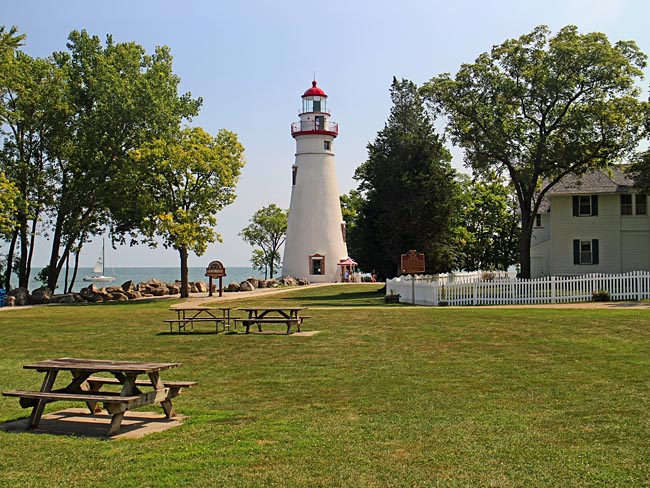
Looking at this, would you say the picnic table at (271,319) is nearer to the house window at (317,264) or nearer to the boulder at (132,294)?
the boulder at (132,294)

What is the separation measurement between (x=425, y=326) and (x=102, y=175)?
2615cm

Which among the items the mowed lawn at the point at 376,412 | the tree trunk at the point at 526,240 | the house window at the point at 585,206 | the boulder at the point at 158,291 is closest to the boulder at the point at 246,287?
the boulder at the point at 158,291

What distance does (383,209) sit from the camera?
45031 mm

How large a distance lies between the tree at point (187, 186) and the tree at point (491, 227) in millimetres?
26064

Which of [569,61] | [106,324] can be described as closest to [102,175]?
[106,324]

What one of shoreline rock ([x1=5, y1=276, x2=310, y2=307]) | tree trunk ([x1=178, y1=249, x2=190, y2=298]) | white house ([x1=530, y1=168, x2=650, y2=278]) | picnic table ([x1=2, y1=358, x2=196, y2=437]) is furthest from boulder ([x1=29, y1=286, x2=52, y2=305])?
picnic table ([x1=2, y1=358, x2=196, y2=437])

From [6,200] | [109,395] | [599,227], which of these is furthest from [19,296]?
[109,395]

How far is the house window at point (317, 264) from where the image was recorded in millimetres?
58125

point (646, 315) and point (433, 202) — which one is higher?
point (433, 202)

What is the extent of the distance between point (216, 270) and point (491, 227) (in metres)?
28.5

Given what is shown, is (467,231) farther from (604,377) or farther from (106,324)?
(604,377)

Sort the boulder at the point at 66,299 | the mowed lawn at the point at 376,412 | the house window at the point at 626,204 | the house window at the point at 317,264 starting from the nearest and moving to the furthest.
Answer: the mowed lawn at the point at 376,412, the boulder at the point at 66,299, the house window at the point at 626,204, the house window at the point at 317,264

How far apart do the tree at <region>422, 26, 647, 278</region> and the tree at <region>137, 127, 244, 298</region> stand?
37.7 feet

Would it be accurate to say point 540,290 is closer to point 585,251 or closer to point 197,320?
point 585,251
